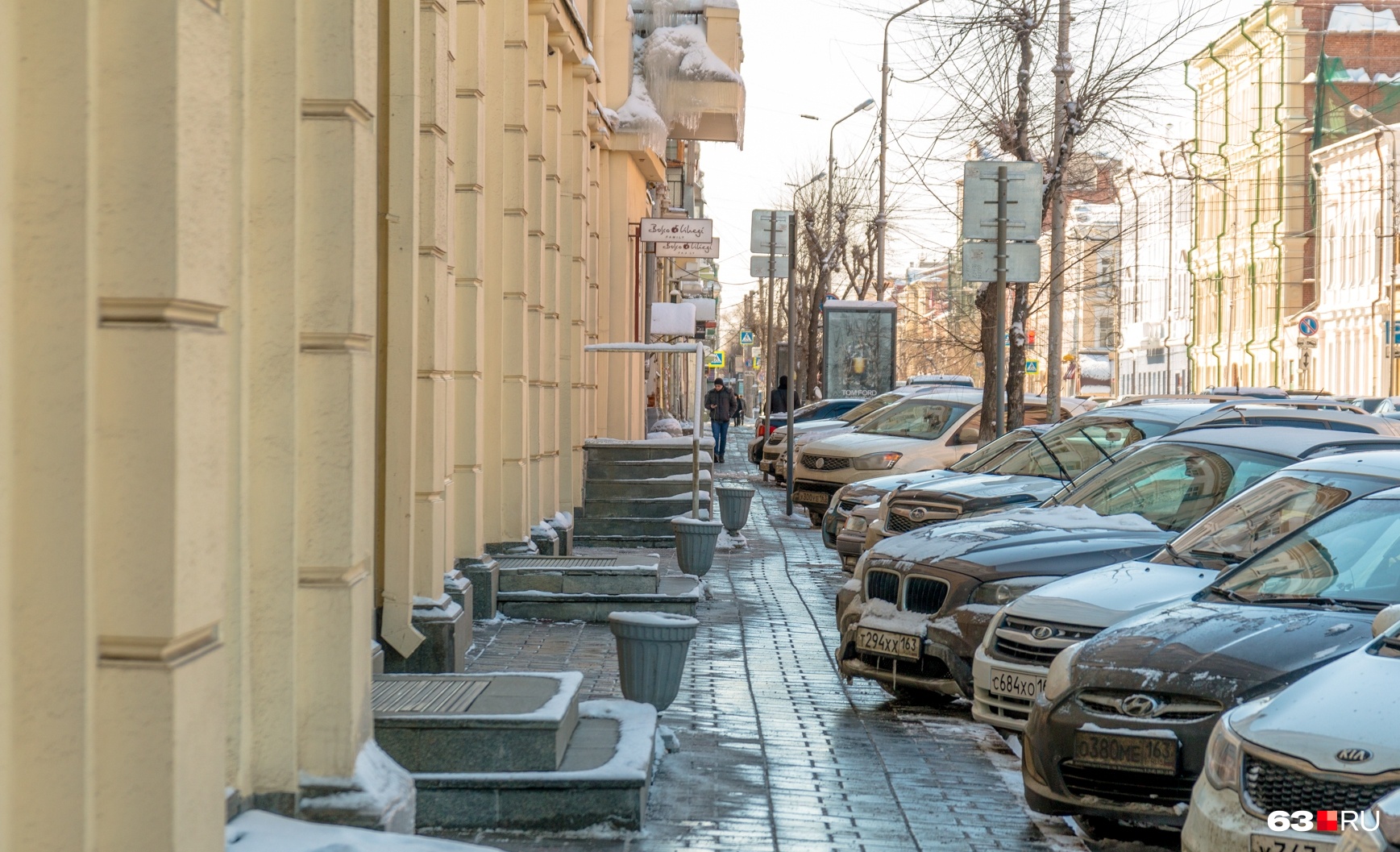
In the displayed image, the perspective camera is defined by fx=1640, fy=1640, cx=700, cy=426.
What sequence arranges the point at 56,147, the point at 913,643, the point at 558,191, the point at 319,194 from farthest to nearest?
the point at 558,191 → the point at 913,643 → the point at 319,194 → the point at 56,147

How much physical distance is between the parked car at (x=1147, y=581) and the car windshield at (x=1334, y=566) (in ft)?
0.69

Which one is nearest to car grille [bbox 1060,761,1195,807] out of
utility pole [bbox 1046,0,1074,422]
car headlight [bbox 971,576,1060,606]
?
car headlight [bbox 971,576,1060,606]

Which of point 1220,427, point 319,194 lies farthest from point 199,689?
point 1220,427

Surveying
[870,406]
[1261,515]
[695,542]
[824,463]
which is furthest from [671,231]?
[1261,515]

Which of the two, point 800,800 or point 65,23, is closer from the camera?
point 65,23

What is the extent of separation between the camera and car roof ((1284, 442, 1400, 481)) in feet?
24.4

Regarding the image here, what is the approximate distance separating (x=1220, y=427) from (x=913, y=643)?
112 inches

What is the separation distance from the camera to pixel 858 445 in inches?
838

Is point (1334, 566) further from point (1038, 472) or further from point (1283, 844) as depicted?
point (1038, 472)

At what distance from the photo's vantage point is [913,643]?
8.97 m

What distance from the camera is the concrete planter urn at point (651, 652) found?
7.93 m

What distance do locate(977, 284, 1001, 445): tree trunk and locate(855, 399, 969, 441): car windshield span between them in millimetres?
430

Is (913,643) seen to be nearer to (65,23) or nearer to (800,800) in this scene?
(800,800)

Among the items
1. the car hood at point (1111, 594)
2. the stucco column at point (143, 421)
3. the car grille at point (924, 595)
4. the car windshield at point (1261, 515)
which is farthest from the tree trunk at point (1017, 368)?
the stucco column at point (143, 421)
